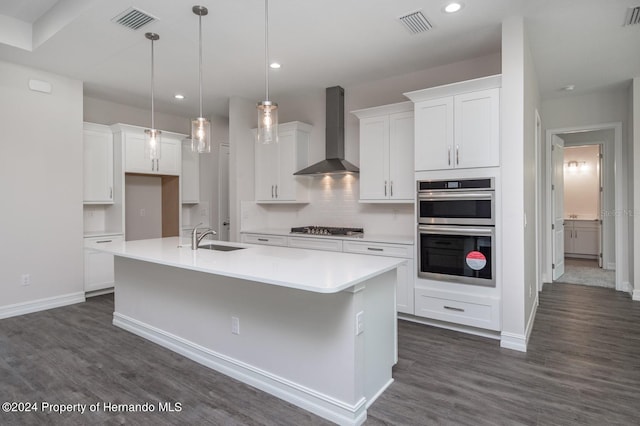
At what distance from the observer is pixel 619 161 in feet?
16.5

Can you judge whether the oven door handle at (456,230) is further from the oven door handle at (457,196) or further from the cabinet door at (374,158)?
the cabinet door at (374,158)

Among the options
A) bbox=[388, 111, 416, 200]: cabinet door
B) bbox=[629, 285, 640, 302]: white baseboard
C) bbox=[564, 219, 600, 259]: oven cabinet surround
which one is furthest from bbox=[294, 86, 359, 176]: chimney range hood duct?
bbox=[564, 219, 600, 259]: oven cabinet surround

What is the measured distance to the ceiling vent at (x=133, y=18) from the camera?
297cm

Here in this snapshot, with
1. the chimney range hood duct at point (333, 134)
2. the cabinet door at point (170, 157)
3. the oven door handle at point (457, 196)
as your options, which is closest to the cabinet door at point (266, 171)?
the chimney range hood duct at point (333, 134)

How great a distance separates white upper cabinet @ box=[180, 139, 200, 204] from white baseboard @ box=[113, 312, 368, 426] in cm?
317

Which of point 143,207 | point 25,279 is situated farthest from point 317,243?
point 25,279

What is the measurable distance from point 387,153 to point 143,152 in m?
3.67

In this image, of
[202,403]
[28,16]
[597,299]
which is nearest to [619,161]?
[597,299]

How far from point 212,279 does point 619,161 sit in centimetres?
567

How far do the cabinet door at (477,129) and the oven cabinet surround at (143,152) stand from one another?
4300mm

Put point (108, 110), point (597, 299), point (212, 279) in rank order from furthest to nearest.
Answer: point (108, 110), point (597, 299), point (212, 279)

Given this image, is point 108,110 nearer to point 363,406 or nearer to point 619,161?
point 363,406

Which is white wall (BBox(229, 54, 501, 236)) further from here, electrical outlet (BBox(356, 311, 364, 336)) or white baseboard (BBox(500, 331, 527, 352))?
electrical outlet (BBox(356, 311, 364, 336))

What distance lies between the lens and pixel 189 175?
6.26m
